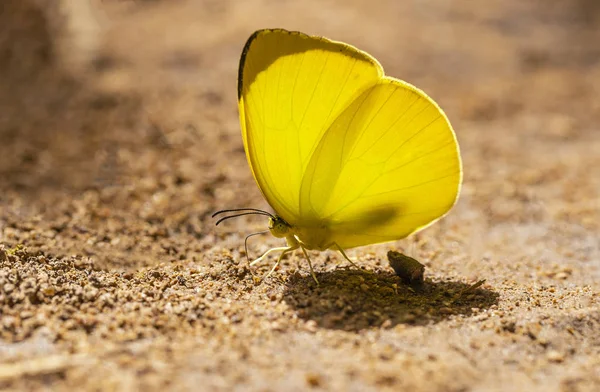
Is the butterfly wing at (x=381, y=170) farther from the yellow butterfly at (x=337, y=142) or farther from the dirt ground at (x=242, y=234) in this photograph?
the dirt ground at (x=242, y=234)

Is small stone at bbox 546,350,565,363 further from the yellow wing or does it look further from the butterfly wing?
the yellow wing

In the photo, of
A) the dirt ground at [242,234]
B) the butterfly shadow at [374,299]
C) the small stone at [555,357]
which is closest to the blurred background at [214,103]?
the dirt ground at [242,234]

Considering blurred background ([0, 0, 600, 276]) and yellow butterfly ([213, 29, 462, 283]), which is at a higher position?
blurred background ([0, 0, 600, 276])

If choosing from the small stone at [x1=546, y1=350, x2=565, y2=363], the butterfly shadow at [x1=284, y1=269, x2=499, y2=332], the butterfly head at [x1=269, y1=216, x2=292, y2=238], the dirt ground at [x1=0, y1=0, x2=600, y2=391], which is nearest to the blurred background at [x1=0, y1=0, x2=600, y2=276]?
the dirt ground at [x1=0, y1=0, x2=600, y2=391]

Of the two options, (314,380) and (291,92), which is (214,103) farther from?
(314,380)

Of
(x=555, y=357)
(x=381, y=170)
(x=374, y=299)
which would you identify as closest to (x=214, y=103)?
(x=381, y=170)

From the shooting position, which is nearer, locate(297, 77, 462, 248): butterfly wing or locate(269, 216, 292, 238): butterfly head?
locate(297, 77, 462, 248): butterfly wing

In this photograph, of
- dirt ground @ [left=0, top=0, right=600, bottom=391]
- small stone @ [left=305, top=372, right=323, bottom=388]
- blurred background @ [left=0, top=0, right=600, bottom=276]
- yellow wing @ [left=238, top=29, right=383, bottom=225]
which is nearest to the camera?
small stone @ [left=305, top=372, right=323, bottom=388]

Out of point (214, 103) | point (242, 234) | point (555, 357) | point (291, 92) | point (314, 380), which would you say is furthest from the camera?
point (214, 103)

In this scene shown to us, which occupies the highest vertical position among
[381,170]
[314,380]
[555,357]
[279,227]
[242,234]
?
[242,234]
